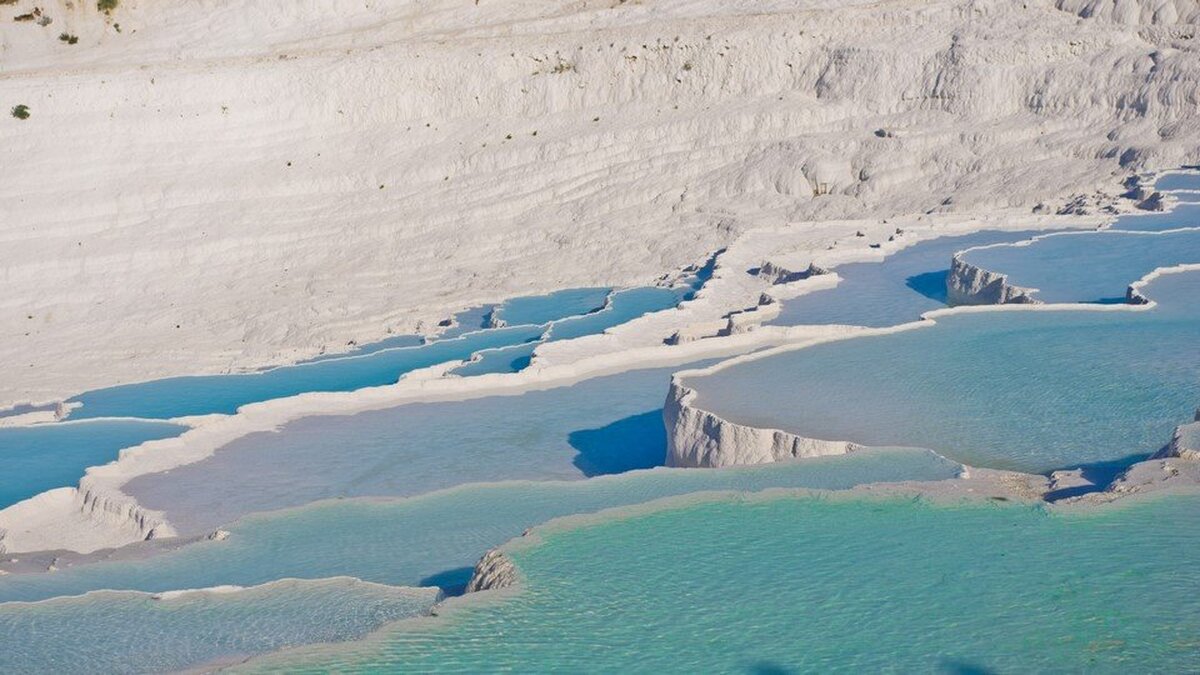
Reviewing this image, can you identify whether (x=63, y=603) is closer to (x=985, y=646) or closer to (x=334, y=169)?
(x=985, y=646)

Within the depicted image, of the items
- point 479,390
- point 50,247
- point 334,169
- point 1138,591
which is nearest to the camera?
point 1138,591

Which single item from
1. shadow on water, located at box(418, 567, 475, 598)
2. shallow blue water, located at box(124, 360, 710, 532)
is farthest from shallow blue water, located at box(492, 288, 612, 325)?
→ shadow on water, located at box(418, 567, 475, 598)

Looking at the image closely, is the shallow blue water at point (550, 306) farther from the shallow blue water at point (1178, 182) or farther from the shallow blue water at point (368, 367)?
the shallow blue water at point (1178, 182)

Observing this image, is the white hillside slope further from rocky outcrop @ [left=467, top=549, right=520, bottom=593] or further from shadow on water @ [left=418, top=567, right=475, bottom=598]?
rocky outcrop @ [left=467, top=549, right=520, bottom=593]

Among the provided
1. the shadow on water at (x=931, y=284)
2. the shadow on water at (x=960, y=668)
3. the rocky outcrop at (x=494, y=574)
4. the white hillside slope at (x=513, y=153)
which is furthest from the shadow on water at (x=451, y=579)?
the white hillside slope at (x=513, y=153)

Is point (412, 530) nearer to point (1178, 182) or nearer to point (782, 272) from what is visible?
point (782, 272)

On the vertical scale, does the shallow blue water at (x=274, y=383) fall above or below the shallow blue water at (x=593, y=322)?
below

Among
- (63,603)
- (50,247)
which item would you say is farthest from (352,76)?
(63,603)
